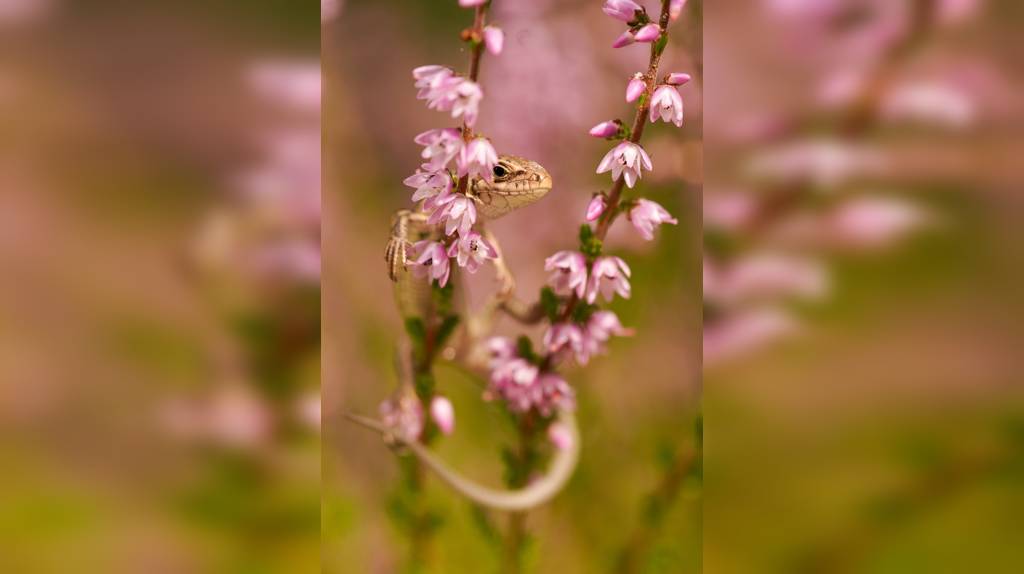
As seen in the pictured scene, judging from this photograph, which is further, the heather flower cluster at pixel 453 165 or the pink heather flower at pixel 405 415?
the pink heather flower at pixel 405 415

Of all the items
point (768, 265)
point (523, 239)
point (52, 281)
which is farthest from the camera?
point (523, 239)

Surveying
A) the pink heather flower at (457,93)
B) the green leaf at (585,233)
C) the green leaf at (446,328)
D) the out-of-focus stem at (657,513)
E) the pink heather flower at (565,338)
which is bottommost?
the out-of-focus stem at (657,513)

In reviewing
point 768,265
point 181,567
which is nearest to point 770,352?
point 768,265

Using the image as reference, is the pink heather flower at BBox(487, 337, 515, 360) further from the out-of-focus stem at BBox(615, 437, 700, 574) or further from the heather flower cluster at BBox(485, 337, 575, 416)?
the out-of-focus stem at BBox(615, 437, 700, 574)

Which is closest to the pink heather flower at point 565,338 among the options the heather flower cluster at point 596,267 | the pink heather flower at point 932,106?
the heather flower cluster at point 596,267

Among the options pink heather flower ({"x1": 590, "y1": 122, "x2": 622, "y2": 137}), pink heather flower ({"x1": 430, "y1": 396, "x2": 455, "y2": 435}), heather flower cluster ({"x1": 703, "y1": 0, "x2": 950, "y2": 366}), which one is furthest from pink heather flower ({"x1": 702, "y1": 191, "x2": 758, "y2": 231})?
pink heather flower ({"x1": 430, "y1": 396, "x2": 455, "y2": 435})

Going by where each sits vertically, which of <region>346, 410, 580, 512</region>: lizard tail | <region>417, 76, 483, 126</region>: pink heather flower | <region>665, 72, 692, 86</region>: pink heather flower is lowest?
<region>346, 410, 580, 512</region>: lizard tail

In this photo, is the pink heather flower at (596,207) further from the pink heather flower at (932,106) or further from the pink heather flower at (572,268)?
the pink heather flower at (932,106)

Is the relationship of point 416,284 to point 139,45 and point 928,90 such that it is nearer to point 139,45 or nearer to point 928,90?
point 139,45
